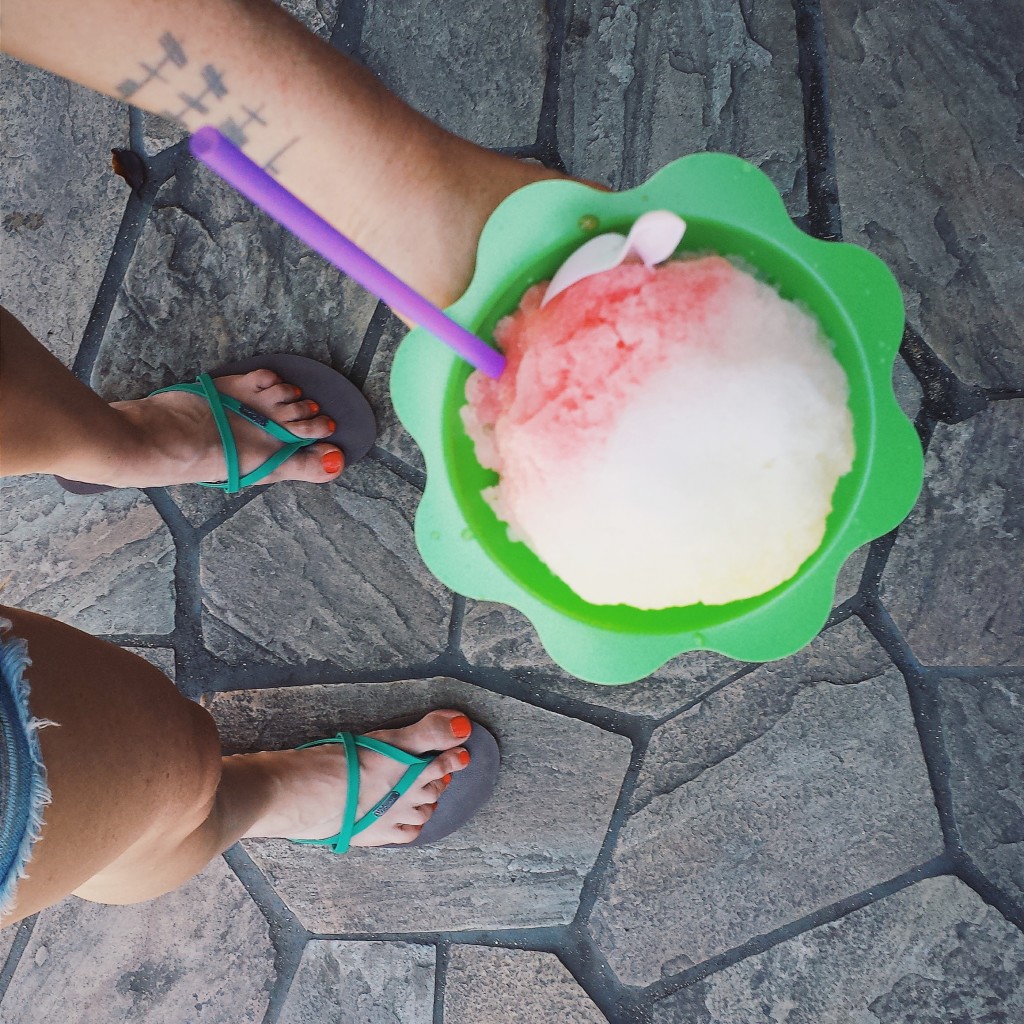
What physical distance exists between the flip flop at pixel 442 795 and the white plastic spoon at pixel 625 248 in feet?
2.80

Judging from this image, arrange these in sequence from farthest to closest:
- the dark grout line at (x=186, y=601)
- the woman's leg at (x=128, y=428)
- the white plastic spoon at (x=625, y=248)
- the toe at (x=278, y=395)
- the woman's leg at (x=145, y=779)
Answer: the dark grout line at (x=186, y=601)
the toe at (x=278, y=395)
the woman's leg at (x=128, y=428)
the woman's leg at (x=145, y=779)
the white plastic spoon at (x=625, y=248)

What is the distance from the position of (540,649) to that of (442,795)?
29 cm

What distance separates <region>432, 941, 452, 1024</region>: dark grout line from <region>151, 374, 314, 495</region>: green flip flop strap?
2.77 ft

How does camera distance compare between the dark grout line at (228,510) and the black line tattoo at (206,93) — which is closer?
the black line tattoo at (206,93)

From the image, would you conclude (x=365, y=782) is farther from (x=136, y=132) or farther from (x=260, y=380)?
(x=136, y=132)

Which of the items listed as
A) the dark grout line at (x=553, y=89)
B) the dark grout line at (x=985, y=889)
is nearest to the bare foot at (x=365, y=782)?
the dark grout line at (x=985, y=889)

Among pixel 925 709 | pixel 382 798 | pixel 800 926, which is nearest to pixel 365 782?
pixel 382 798

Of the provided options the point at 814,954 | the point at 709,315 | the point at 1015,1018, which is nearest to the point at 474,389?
the point at 709,315

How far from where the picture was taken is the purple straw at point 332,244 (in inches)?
24.2

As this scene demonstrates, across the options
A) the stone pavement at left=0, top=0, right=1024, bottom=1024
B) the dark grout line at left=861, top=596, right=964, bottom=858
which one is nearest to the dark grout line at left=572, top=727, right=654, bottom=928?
the stone pavement at left=0, top=0, right=1024, bottom=1024

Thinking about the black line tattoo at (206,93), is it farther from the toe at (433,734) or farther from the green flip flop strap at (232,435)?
the toe at (433,734)

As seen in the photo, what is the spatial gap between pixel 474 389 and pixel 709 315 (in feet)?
0.73

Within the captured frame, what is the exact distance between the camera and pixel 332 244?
66cm

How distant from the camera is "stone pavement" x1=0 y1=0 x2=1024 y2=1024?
1.31 meters
